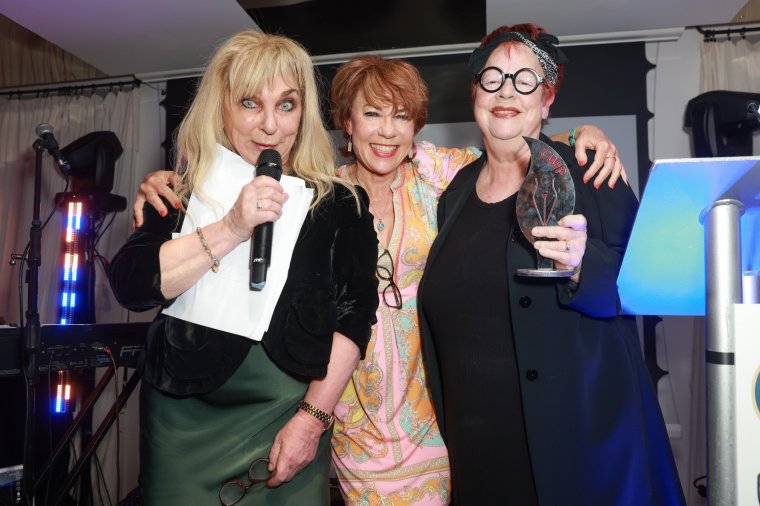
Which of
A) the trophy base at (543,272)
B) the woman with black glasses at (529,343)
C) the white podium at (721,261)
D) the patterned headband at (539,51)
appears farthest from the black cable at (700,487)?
the white podium at (721,261)

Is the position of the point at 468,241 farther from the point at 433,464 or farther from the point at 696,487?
the point at 696,487

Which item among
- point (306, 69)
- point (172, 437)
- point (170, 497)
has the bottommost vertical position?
point (170, 497)

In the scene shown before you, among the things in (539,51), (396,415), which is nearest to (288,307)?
(396,415)

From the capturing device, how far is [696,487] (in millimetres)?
3766

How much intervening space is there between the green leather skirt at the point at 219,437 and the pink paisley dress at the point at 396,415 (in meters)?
0.46

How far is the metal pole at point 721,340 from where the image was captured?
88 cm

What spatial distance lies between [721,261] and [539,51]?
1.00 m

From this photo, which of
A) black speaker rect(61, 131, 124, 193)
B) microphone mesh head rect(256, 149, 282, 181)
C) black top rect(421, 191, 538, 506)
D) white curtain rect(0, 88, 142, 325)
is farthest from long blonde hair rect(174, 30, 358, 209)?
white curtain rect(0, 88, 142, 325)

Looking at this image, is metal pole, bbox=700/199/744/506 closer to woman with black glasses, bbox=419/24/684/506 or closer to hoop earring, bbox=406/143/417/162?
woman with black glasses, bbox=419/24/684/506

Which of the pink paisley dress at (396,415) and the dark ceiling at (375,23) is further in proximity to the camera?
the dark ceiling at (375,23)

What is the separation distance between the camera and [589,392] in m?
1.52

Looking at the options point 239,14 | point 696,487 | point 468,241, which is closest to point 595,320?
point 468,241

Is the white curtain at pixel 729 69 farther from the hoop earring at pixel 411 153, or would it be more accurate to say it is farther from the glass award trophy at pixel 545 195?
the glass award trophy at pixel 545 195

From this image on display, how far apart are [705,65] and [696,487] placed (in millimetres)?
2777
